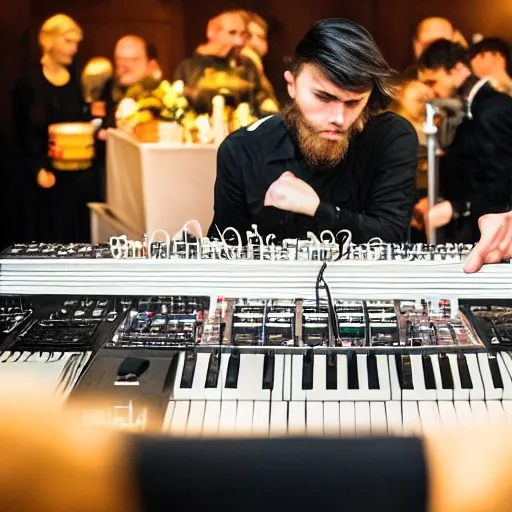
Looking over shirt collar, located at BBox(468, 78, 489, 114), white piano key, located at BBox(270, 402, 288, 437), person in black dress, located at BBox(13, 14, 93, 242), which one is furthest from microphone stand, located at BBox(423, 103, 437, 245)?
person in black dress, located at BBox(13, 14, 93, 242)

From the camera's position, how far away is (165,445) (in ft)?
7.60

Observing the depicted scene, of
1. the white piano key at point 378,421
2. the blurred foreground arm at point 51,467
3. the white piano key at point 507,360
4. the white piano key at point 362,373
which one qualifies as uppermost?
the white piano key at point 507,360

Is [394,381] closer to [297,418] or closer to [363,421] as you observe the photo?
[363,421]

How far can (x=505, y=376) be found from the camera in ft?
7.82

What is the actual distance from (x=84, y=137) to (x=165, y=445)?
1091mm

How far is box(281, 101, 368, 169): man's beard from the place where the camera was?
8.84ft

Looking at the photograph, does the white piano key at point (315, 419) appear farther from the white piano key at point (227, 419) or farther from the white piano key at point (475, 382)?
the white piano key at point (475, 382)

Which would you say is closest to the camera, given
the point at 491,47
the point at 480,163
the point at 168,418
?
the point at 168,418

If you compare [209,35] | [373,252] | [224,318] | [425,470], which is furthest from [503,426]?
[209,35]

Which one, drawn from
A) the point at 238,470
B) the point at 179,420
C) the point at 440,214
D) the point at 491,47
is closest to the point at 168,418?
the point at 179,420

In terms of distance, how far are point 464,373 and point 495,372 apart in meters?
0.09

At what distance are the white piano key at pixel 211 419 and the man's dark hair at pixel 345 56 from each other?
1142mm

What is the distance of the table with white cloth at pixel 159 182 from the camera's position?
2713mm

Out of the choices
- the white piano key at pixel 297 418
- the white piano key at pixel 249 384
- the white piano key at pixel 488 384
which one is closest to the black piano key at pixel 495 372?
the white piano key at pixel 488 384
